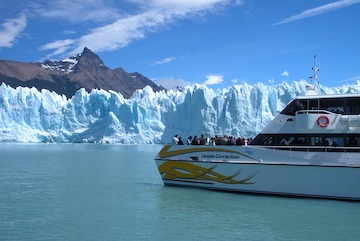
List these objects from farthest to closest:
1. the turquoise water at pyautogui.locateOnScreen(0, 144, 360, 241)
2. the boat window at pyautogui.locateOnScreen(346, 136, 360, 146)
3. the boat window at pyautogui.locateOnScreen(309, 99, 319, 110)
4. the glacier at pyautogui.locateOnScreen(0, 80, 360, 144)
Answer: the glacier at pyautogui.locateOnScreen(0, 80, 360, 144)
the boat window at pyautogui.locateOnScreen(309, 99, 319, 110)
the boat window at pyautogui.locateOnScreen(346, 136, 360, 146)
the turquoise water at pyautogui.locateOnScreen(0, 144, 360, 241)

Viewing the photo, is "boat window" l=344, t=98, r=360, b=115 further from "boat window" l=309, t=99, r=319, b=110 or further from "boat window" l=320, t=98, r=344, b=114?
"boat window" l=309, t=99, r=319, b=110

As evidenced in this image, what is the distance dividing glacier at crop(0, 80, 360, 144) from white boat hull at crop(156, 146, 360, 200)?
126 feet

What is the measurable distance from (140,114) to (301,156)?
170 ft

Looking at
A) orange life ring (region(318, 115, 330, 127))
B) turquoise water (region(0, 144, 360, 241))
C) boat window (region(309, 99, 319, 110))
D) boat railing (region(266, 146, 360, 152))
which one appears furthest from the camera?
boat window (region(309, 99, 319, 110))

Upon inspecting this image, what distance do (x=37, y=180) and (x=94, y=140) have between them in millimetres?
50157

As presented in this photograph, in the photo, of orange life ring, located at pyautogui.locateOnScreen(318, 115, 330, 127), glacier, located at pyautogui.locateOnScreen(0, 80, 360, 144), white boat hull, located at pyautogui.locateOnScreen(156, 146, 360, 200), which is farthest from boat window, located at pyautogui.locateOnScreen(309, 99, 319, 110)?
glacier, located at pyautogui.locateOnScreen(0, 80, 360, 144)

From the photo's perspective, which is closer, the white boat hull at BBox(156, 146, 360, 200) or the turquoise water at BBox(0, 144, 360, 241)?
the turquoise water at BBox(0, 144, 360, 241)

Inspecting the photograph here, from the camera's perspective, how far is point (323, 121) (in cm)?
1295

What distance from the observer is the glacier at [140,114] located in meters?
53.6

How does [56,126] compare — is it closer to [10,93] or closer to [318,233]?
[10,93]

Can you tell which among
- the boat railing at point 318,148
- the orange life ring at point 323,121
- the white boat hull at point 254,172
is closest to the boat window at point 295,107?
the orange life ring at point 323,121

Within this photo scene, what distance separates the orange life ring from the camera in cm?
1291

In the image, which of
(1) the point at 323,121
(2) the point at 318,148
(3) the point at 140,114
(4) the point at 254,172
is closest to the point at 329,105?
(1) the point at 323,121

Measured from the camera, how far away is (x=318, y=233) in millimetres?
9438
